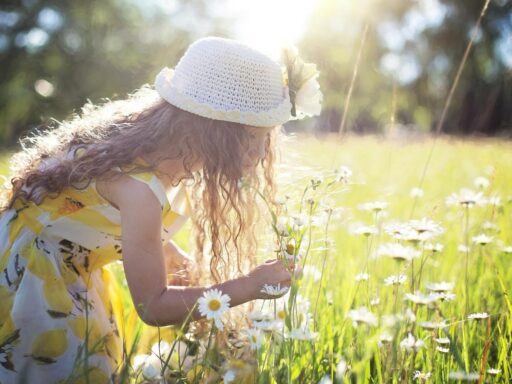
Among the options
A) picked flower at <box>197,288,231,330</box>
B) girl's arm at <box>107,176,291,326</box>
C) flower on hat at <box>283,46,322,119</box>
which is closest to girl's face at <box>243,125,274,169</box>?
flower on hat at <box>283,46,322,119</box>

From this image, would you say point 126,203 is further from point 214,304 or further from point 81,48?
point 81,48

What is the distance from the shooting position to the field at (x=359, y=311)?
1303mm

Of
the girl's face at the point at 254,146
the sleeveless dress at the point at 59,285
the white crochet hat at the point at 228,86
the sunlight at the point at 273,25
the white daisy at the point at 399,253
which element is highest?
the sunlight at the point at 273,25

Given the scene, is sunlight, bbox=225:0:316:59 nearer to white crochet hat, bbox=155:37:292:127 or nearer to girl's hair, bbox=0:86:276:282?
white crochet hat, bbox=155:37:292:127

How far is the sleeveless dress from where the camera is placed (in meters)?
1.62

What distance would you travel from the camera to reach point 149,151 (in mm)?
1740

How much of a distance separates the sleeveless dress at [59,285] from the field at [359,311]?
0.15 meters

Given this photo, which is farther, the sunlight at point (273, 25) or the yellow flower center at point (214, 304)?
the sunlight at point (273, 25)

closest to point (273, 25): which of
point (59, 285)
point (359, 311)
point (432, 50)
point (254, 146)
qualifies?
point (254, 146)

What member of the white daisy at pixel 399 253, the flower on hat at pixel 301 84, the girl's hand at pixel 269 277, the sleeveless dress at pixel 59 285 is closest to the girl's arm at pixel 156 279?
the girl's hand at pixel 269 277

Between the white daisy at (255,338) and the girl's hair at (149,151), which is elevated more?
the girl's hair at (149,151)

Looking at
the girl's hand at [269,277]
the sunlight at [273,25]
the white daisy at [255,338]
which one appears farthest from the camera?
the sunlight at [273,25]

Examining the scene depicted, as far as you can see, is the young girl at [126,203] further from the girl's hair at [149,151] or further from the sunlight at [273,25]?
the sunlight at [273,25]

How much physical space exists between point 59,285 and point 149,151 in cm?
45
